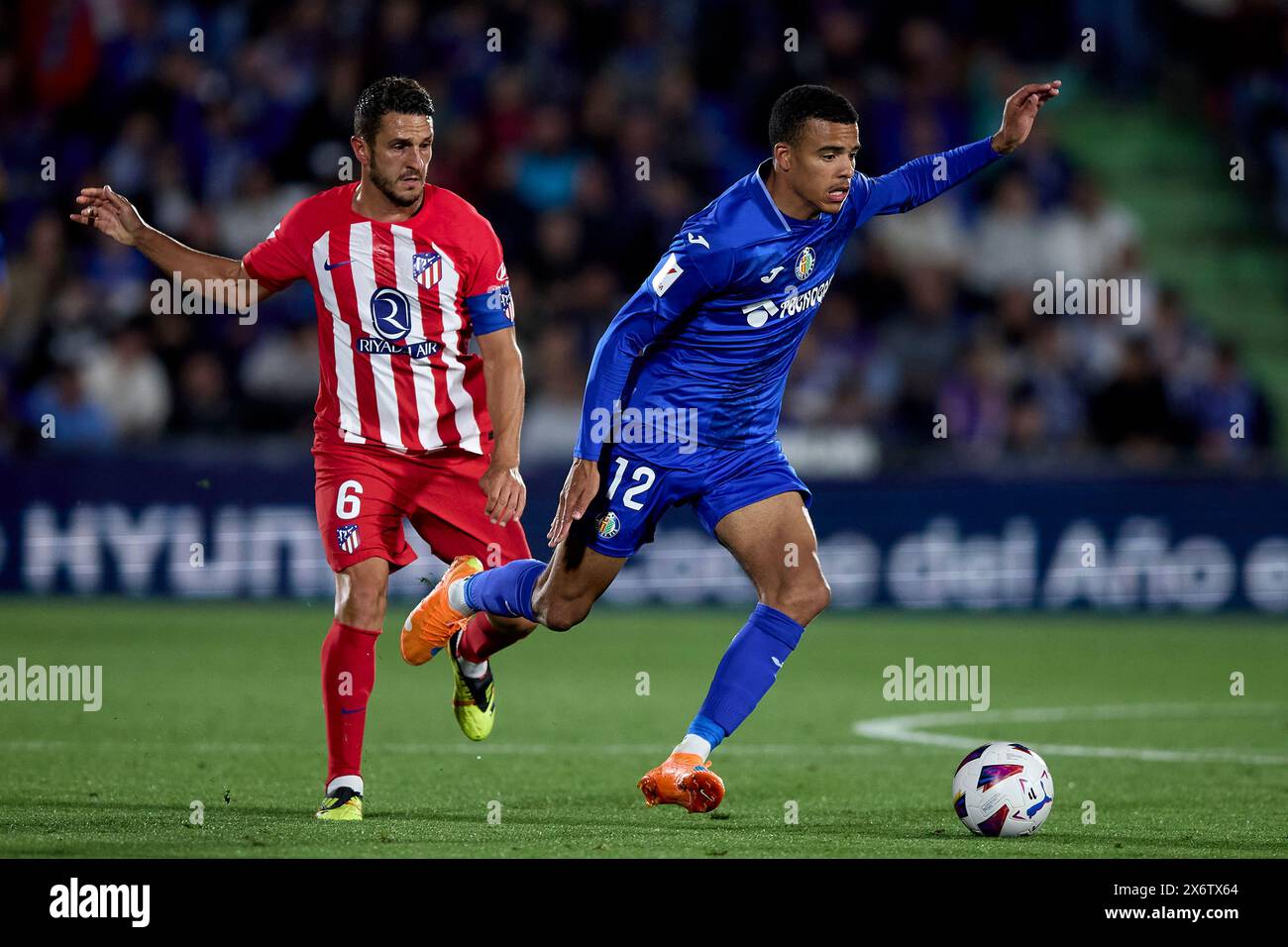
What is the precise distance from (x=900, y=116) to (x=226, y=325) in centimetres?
644

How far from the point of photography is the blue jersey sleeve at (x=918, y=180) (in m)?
7.27

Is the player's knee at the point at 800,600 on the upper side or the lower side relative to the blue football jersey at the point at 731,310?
lower

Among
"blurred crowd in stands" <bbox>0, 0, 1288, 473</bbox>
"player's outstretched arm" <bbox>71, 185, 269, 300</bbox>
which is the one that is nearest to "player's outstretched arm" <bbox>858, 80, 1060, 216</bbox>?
"player's outstretched arm" <bbox>71, 185, 269, 300</bbox>

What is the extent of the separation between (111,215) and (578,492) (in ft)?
6.85

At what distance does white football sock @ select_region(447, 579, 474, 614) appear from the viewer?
25.3 feet

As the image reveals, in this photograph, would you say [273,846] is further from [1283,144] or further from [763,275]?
[1283,144]

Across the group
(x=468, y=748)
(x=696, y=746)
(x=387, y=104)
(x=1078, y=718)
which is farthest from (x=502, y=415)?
(x=1078, y=718)

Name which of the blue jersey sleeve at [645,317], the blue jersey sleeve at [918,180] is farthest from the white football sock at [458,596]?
the blue jersey sleeve at [918,180]

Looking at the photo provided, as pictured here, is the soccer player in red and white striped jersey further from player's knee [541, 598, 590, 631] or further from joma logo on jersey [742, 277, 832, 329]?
joma logo on jersey [742, 277, 832, 329]

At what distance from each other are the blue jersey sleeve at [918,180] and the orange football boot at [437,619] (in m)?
2.03

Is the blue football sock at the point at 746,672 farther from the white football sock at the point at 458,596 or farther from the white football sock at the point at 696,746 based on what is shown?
the white football sock at the point at 458,596

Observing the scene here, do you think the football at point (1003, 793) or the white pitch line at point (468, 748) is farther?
the white pitch line at point (468, 748)

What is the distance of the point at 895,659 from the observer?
12.9 m

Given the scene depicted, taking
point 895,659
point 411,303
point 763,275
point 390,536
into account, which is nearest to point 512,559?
point 390,536
